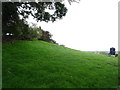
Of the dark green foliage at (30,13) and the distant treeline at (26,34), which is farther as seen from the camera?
the distant treeline at (26,34)

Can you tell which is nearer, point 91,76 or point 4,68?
point 91,76

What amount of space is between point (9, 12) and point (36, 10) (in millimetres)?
2655

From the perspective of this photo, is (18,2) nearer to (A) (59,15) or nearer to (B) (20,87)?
(A) (59,15)

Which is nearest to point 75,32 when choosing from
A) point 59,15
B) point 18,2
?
point 59,15

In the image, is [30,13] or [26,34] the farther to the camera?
[26,34]

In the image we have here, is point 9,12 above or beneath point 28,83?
above

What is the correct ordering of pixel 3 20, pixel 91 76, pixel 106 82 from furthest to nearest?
pixel 3 20, pixel 91 76, pixel 106 82

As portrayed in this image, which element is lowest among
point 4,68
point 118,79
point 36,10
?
point 118,79

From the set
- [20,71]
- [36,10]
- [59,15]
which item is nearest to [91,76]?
[20,71]

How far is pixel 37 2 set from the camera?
1291cm

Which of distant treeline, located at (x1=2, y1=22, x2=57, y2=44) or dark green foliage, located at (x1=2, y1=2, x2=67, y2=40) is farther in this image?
distant treeline, located at (x1=2, y1=22, x2=57, y2=44)

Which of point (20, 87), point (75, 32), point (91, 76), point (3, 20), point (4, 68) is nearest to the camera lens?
point (20, 87)

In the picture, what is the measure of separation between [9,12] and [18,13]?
1287mm

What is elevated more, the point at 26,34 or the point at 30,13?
the point at 30,13
